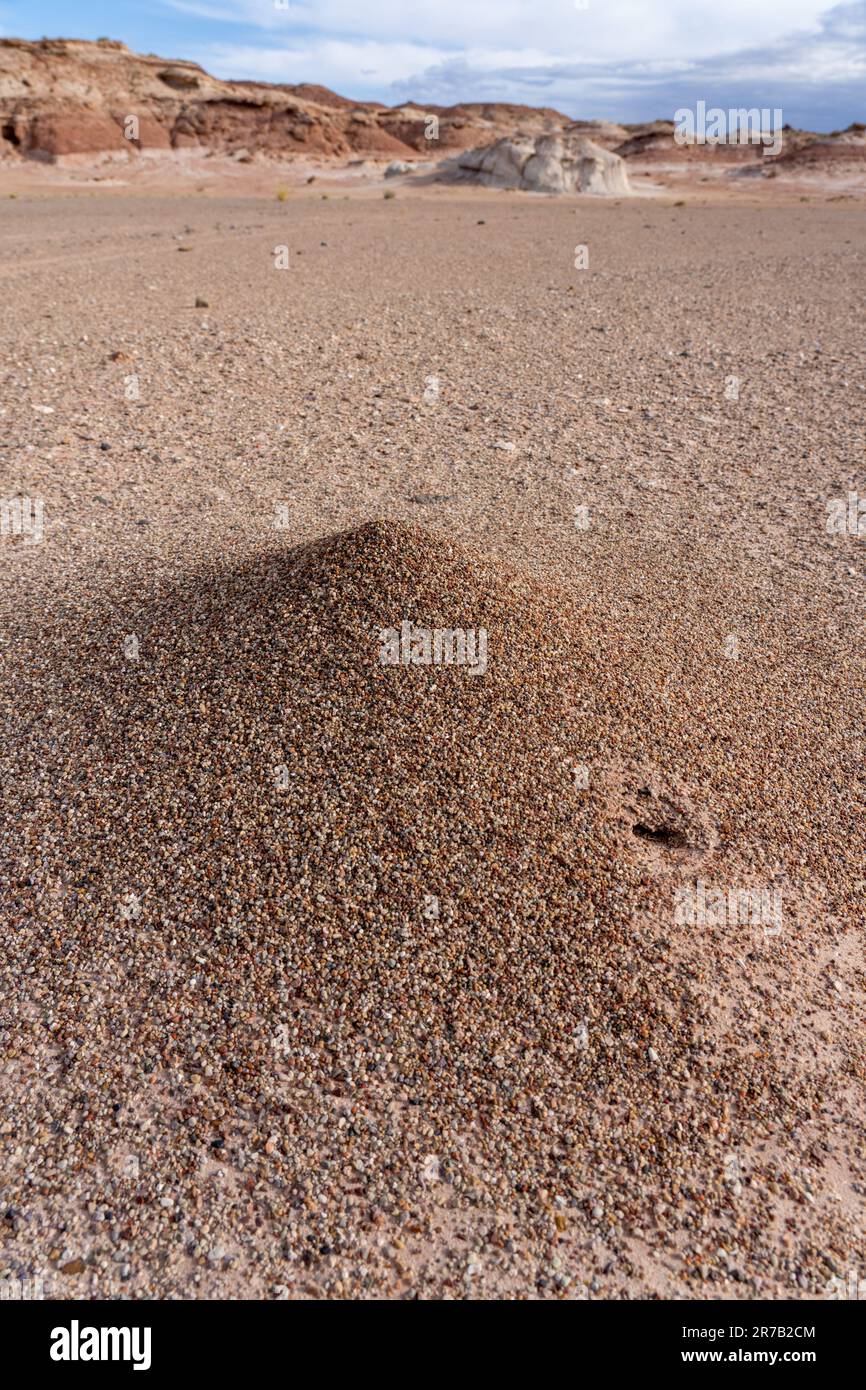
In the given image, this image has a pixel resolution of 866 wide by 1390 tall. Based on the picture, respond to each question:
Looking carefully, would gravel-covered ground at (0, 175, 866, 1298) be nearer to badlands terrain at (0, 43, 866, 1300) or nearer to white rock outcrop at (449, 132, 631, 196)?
badlands terrain at (0, 43, 866, 1300)

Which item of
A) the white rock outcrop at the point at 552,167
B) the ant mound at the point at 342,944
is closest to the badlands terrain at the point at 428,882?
the ant mound at the point at 342,944

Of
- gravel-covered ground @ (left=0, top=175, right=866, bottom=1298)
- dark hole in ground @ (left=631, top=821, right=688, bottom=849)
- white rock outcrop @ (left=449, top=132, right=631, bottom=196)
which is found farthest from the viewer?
white rock outcrop @ (left=449, top=132, right=631, bottom=196)

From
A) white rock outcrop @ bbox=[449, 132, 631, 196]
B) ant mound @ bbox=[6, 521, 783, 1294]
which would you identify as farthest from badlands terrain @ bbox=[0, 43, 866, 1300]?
white rock outcrop @ bbox=[449, 132, 631, 196]

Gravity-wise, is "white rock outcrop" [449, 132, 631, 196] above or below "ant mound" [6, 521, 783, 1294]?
above

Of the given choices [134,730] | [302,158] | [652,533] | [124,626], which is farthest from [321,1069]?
[302,158]

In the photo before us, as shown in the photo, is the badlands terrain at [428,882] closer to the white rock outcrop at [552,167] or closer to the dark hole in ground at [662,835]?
the dark hole in ground at [662,835]

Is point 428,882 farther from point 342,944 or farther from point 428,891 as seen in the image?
point 342,944

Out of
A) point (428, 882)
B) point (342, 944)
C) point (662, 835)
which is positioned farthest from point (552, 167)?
point (342, 944)
